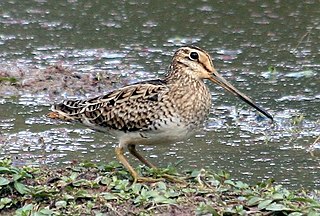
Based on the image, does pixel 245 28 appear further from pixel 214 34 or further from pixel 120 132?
pixel 120 132

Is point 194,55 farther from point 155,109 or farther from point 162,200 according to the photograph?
point 162,200

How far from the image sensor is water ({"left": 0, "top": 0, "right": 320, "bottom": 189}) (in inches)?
290

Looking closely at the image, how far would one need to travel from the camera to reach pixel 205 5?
454 inches

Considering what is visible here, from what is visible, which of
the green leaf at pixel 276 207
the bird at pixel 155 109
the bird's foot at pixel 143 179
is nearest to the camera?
the green leaf at pixel 276 207

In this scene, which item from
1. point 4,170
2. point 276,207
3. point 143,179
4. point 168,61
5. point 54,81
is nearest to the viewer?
point 276,207

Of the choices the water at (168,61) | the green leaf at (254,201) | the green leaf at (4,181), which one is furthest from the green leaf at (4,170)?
the green leaf at (254,201)

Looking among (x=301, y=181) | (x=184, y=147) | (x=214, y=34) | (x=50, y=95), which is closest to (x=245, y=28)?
(x=214, y=34)

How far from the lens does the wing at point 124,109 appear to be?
627 cm

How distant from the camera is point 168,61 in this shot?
9.72 metres

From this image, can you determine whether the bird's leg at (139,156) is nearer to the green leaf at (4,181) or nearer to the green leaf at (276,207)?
the green leaf at (4,181)

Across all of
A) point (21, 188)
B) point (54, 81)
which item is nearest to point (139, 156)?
point (21, 188)

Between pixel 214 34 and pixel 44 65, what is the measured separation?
2.00 metres

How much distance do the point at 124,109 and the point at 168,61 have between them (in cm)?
340

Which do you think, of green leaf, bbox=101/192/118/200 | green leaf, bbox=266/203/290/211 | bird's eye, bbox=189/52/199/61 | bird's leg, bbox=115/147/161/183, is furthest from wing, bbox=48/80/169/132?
green leaf, bbox=266/203/290/211
